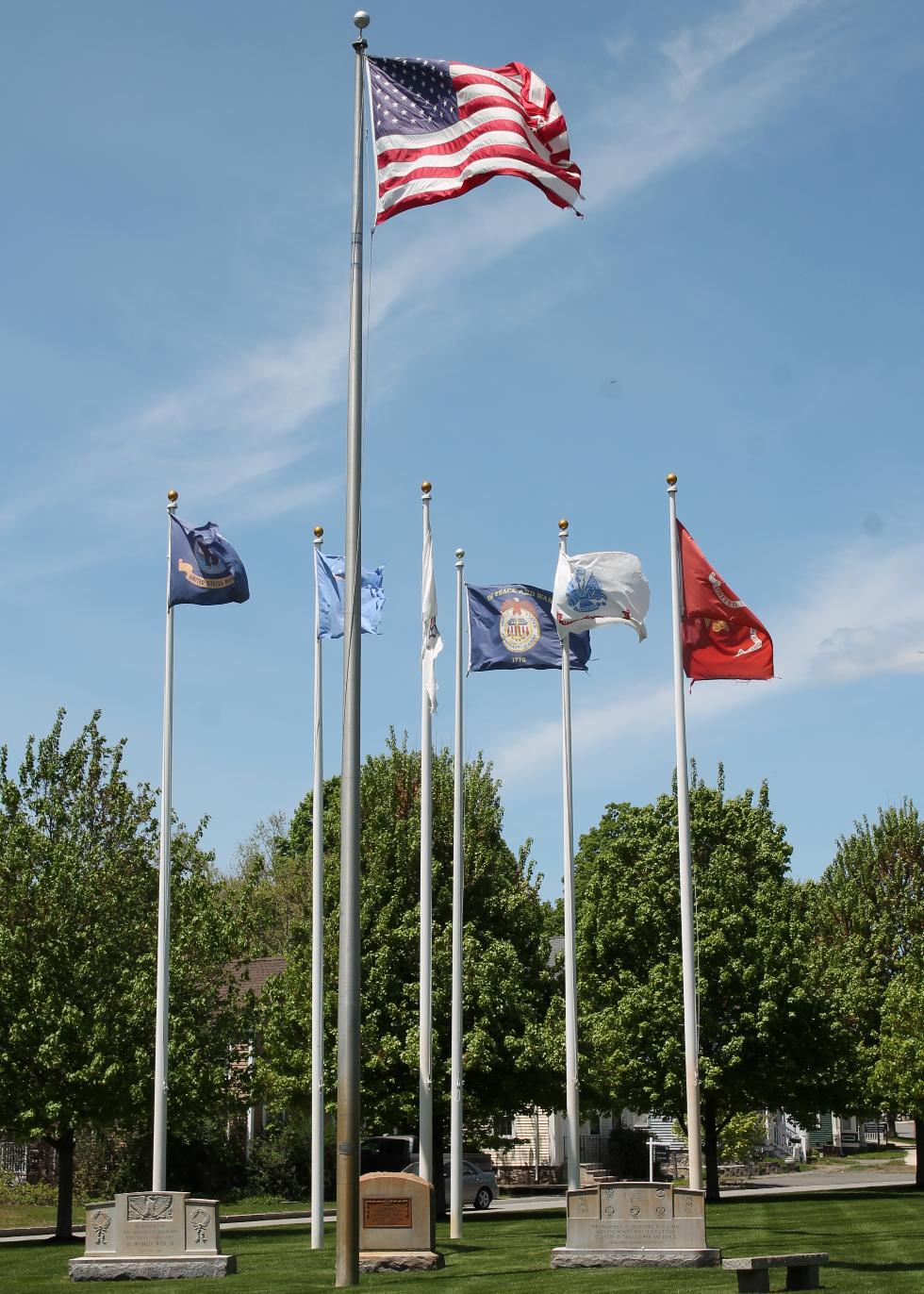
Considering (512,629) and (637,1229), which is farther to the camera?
(512,629)

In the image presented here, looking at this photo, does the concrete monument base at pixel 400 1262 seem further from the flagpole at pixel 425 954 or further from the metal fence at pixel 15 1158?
the metal fence at pixel 15 1158

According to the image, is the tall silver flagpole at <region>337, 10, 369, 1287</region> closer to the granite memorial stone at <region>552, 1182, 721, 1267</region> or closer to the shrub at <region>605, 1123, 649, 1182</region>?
the granite memorial stone at <region>552, 1182, 721, 1267</region>

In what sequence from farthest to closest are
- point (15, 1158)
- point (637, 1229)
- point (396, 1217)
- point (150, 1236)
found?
1. point (15, 1158)
2. point (396, 1217)
3. point (150, 1236)
4. point (637, 1229)

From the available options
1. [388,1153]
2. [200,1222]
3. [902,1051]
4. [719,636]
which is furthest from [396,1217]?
[902,1051]

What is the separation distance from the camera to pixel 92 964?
2989cm

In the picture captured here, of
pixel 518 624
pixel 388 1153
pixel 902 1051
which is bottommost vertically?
pixel 388 1153

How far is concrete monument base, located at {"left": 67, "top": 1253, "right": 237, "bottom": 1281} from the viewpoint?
1988 centimetres

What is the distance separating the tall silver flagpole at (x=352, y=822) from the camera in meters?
15.2

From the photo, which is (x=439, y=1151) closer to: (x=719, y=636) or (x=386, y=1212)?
(x=386, y=1212)

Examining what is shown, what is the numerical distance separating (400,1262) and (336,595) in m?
11.6

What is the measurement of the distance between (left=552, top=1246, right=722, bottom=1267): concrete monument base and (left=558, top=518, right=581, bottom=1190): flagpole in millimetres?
4101

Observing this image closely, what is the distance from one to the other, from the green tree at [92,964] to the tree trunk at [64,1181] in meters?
0.03

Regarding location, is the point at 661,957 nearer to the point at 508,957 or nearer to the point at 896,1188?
the point at 508,957

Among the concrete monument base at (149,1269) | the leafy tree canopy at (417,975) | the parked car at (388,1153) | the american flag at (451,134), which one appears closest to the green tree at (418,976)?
the leafy tree canopy at (417,975)
